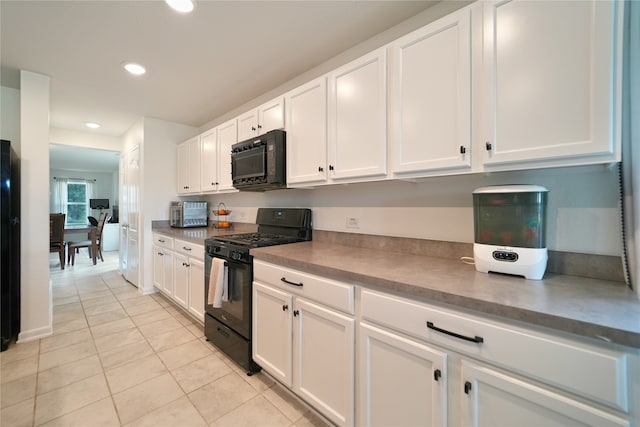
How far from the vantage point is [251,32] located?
6.20ft

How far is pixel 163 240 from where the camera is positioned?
3.31m

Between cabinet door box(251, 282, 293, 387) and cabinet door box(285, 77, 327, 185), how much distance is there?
2.88 ft

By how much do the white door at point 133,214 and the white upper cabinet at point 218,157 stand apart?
1328 millimetres

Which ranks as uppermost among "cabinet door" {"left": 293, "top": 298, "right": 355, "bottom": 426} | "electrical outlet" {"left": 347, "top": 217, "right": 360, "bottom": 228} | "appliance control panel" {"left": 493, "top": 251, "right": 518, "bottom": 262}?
"electrical outlet" {"left": 347, "top": 217, "right": 360, "bottom": 228}

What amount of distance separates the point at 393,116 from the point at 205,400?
2.13 metres

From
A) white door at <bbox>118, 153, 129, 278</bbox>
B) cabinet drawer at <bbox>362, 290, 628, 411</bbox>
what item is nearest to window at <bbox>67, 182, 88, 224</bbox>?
white door at <bbox>118, 153, 129, 278</bbox>

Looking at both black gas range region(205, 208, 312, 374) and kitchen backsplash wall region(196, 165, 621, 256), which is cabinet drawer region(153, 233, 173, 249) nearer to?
black gas range region(205, 208, 312, 374)

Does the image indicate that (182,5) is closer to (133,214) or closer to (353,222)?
(353,222)

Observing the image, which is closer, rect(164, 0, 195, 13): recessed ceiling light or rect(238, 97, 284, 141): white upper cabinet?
rect(164, 0, 195, 13): recessed ceiling light

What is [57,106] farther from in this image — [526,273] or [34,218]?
[526,273]

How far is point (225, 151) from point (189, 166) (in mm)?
1020

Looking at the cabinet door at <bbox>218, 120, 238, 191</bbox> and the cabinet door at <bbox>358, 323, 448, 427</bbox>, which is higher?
the cabinet door at <bbox>218, 120, 238, 191</bbox>

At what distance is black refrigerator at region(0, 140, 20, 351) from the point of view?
2.19 meters

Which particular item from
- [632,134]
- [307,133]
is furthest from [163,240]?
[632,134]
